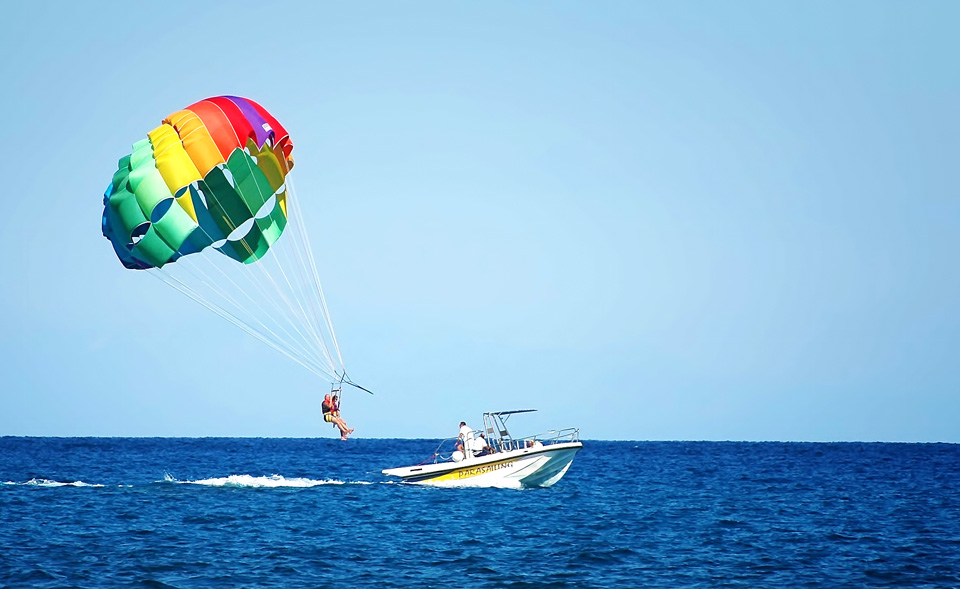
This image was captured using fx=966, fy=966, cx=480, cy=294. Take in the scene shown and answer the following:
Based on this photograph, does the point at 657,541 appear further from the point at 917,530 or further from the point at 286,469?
the point at 286,469

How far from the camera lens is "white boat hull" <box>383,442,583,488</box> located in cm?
2923

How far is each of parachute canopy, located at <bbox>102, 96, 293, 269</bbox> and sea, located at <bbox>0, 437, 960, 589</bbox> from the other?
6724mm

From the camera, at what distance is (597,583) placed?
15797 millimetres

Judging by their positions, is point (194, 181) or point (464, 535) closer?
point (464, 535)

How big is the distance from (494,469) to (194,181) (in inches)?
499

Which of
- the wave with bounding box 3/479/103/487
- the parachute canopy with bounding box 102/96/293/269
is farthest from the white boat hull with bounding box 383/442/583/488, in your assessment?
the wave with bounding box 3/479/103/487

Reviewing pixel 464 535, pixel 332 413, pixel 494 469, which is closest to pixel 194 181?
pixel 332 413

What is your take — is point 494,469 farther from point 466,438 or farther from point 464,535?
point 464,535

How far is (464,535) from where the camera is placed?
2077cm

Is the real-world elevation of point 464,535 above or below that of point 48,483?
below

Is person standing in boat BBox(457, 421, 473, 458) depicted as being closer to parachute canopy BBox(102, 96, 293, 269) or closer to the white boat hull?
the white boat hull

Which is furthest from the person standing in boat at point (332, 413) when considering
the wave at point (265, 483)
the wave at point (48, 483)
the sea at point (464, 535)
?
the wave at point (48, 483)

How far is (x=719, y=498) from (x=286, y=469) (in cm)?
2421

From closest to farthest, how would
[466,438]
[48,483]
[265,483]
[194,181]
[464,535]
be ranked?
[464,535]
[194,181]
[466,438]
[48,483]
[265,483]
